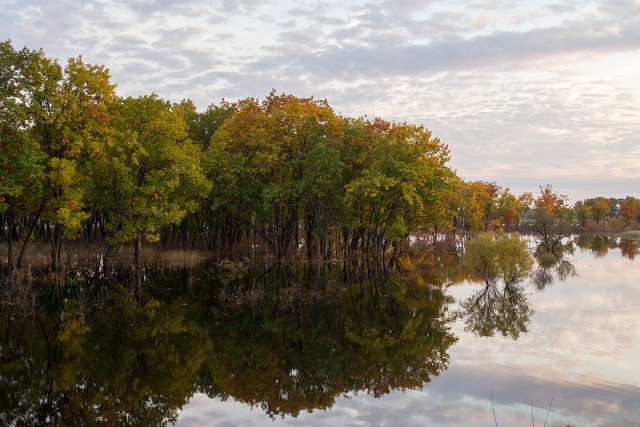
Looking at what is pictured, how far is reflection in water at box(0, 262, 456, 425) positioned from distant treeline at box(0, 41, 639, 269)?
938 centimetres

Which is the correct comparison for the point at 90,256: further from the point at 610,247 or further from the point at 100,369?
the point at 610,247

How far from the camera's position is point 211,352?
2112 cm

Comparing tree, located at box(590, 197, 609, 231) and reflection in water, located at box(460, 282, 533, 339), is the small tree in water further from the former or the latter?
tree, located at box(590, 197, 609, 231)

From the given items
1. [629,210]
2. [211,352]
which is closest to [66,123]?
[211,352]

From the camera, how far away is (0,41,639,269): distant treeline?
1405 inches

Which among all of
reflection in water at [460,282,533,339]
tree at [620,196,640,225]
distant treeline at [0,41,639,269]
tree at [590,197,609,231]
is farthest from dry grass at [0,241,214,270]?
tree at [620,196,640,225]

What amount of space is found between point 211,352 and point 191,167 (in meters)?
25.9

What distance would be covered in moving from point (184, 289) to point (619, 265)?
150ft

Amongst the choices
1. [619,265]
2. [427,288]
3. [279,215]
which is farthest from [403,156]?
[619,265]

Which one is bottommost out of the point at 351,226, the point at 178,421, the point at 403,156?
the point at 178,421

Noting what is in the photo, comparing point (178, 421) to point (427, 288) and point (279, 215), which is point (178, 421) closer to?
point (427, 288)

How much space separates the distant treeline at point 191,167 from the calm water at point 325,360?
8.61 meters

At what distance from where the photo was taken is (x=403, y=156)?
55.8 m

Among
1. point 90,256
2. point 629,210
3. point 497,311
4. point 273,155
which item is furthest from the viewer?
point 629,210
